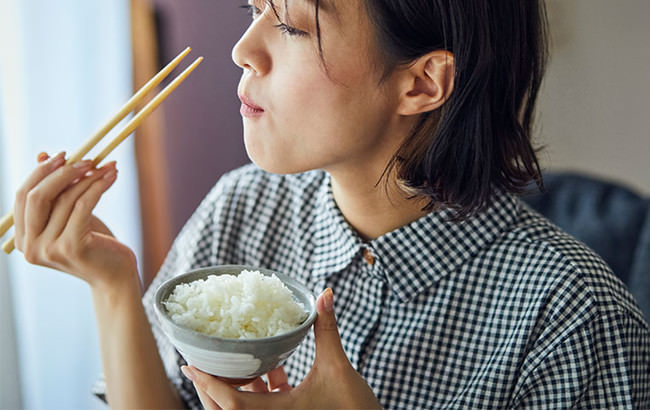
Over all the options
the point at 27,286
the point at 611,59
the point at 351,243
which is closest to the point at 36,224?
the point at 351,243

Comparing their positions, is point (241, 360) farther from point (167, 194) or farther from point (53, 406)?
point (167, 194)

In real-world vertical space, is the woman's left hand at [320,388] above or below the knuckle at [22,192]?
below

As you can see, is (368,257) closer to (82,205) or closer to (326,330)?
(326,330)

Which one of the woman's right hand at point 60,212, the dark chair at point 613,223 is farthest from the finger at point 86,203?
the dark chair at point 613,223

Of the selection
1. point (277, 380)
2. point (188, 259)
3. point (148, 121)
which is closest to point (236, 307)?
point (277, 380)

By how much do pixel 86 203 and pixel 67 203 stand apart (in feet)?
0.09

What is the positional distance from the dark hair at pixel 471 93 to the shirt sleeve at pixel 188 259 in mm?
447

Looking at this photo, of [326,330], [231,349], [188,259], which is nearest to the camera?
[231,349]

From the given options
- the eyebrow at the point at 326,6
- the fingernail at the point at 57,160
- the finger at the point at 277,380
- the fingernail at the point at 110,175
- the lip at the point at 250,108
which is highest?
the eyebrow at the point at 326,6

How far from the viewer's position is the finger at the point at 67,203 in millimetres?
993

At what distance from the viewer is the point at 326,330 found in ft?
2.79

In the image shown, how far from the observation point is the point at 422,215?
1230mm

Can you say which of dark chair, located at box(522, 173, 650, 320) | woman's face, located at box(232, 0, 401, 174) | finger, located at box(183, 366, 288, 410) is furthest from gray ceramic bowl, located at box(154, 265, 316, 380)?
dark chair, located at box(522, 173, 650, 320)

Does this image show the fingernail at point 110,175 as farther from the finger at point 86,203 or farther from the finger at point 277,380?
the finger at point 277,380
